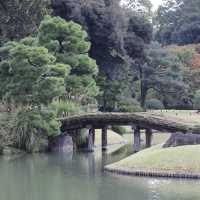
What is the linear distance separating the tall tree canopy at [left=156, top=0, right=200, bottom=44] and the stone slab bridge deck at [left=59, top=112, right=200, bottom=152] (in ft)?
161

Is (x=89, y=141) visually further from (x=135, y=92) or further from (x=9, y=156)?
(x=135, y=92)

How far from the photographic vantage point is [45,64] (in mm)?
41594

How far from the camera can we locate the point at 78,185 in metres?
28.6

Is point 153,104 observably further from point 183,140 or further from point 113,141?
point 183,140

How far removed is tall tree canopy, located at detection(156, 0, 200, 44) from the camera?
9250 cm

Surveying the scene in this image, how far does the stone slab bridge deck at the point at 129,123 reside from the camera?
40.8 m

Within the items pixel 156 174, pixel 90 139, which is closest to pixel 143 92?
pixel 90 139

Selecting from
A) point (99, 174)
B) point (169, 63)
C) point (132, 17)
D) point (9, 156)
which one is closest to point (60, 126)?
point (9, 156)

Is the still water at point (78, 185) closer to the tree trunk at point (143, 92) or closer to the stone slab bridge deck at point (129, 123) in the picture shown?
the stone slab bridge deck at point (129, 123)

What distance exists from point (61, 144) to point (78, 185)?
16.1 meters

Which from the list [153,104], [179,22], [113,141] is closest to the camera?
[113,141]

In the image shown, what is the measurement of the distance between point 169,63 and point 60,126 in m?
28.2

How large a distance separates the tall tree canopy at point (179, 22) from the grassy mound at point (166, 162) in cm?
6202

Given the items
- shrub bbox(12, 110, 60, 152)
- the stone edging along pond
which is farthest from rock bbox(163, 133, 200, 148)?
shrub bbox(12, 110, 60, 152)
